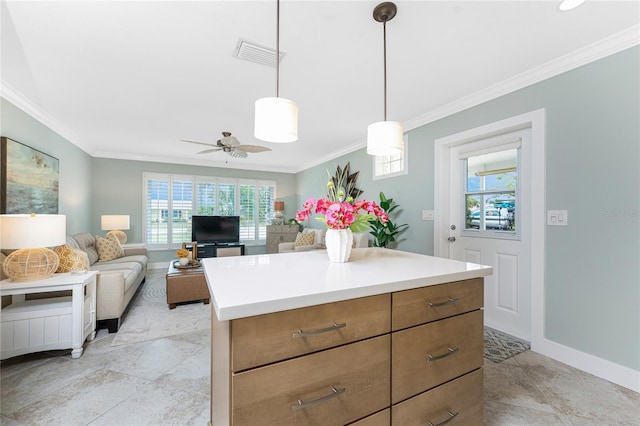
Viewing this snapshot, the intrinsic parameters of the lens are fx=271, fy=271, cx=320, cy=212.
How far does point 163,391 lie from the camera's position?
1.79 meters

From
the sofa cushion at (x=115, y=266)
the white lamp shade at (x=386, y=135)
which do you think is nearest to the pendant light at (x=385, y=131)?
the white lamp shade at (x=386, y=135)

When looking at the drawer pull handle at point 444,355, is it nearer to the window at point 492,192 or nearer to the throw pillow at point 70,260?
the window at point 492,192

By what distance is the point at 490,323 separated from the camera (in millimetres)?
2840

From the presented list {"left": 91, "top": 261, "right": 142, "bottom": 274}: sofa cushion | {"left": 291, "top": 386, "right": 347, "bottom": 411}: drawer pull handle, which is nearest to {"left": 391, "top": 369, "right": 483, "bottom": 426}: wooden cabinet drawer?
{"left": 291, "top": 386, "right": 347, "bottom": 411}: drawer pull handle

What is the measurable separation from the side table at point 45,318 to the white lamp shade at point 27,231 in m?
0.32

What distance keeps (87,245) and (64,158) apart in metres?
1.36

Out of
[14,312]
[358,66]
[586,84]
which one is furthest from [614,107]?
[14,312]

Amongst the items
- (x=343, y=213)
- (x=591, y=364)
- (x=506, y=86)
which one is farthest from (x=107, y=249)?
(x=591, y=364)

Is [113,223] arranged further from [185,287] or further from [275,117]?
[275,117]

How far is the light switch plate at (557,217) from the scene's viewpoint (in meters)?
2.15

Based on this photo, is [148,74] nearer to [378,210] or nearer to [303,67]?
[303,67]

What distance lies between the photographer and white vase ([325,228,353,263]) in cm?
152

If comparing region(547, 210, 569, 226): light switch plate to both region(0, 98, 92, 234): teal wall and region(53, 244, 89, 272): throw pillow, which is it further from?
region(0, 98, 92, 234): teal wall

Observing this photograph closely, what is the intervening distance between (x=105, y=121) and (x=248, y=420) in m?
4.41
